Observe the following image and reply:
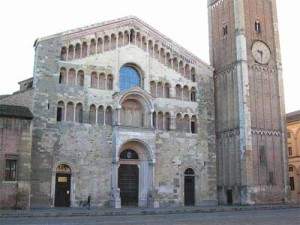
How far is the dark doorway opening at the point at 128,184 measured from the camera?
3256cm

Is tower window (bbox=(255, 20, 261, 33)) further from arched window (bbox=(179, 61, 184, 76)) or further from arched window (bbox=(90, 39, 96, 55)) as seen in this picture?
arched window (bbox=(90, 39, 96, 55))

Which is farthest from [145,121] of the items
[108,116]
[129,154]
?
[108,116]

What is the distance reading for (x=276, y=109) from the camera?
37.1 m

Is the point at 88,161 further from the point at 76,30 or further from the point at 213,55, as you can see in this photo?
the point at 213,55

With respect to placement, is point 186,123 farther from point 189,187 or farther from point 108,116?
point 108,116

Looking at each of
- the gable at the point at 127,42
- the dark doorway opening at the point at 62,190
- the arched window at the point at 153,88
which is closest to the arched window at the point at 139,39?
the gable at the point at 127,42

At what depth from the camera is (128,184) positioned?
32969 millimetres

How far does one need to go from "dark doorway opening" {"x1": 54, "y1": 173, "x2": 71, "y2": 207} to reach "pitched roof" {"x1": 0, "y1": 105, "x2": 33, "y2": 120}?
16.5ft

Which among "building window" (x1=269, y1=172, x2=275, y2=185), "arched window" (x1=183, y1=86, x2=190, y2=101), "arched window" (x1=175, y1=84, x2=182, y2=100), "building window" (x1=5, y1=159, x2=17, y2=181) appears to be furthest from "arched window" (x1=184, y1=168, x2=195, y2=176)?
"building window" (x1=5, y1=159, x2=17, y2=181)

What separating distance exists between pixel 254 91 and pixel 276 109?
2985mm

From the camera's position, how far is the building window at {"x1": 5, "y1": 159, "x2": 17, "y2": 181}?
26.8 metres

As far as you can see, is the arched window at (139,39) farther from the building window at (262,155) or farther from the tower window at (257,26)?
the building window at (262,155)

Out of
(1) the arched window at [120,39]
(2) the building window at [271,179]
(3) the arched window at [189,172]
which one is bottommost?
(2) the building window at [271,179]

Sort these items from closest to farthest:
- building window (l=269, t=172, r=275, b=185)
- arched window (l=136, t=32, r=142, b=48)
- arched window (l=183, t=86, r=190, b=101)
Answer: arched window (l=136, t=32, r=142, b=48)
building window (l=269, t=172, r=275, b=185)
arched window (l=183, t=86, r=190, b=101)
